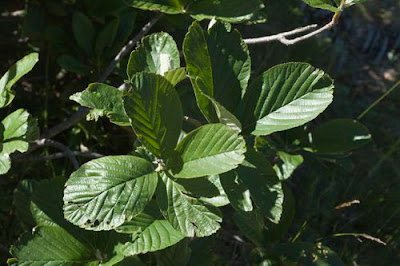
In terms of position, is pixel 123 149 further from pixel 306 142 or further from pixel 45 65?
pixel 306 142

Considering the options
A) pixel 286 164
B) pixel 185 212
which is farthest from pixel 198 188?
pixel 286 164

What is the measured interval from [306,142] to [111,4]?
30.0 inches

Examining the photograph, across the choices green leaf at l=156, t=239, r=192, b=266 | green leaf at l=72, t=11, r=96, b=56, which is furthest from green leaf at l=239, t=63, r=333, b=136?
green leaf at l=72, t=11, r=96, b=56

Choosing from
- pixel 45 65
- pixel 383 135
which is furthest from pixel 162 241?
pixel 383 135

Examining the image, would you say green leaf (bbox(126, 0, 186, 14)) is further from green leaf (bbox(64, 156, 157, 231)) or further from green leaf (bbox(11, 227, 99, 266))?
green leaf (bbox(11, 227, 99, 266))

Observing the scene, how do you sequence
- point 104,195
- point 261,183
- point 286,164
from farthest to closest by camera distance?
point 286,164 < point 261,183 < point 104,195

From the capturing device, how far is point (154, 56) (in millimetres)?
1169

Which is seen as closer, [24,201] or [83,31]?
[24,201]

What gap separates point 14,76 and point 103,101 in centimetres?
32

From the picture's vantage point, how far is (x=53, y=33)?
178cm

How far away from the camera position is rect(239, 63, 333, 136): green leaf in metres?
1.13

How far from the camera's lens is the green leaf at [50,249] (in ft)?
3.78

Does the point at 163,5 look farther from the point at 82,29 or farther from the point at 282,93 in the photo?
the point at 82,29

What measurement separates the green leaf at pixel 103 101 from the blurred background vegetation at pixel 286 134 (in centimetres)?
48
